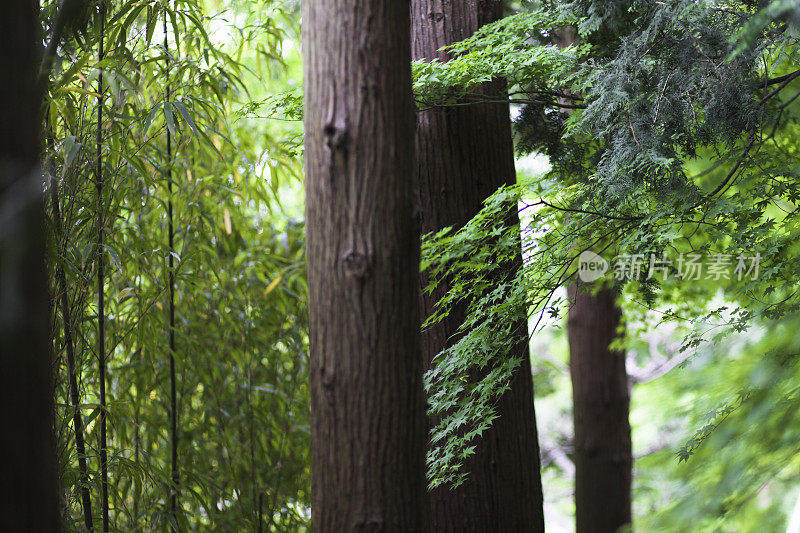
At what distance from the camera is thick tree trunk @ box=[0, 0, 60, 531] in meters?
0.78

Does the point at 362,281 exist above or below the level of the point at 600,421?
above

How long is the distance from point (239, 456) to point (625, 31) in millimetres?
2400

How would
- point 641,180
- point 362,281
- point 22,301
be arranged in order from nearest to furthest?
point 22,301, point 362,281, point 641,180

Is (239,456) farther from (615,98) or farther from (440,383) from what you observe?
(615,98)

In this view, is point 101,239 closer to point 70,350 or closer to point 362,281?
point 70,350

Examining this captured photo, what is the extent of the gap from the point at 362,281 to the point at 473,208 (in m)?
1.35

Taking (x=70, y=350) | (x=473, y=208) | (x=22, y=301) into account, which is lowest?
(x=70, y=350)

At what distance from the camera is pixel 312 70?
147 centimetres

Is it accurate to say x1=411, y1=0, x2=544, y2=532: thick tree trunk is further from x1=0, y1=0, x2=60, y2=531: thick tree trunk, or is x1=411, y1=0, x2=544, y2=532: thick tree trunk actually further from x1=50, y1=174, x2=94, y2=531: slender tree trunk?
x1=0, y1=0, x2=60, y2=531: thick tree trunk

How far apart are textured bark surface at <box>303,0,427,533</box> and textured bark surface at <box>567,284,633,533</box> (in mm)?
3243

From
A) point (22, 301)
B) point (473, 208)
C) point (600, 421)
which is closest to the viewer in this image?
point (22, 301)

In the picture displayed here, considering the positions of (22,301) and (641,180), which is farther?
(641,180)

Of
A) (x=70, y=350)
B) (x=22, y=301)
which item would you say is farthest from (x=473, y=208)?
(x=22, y=301)

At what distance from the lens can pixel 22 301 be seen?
0.79 metres
